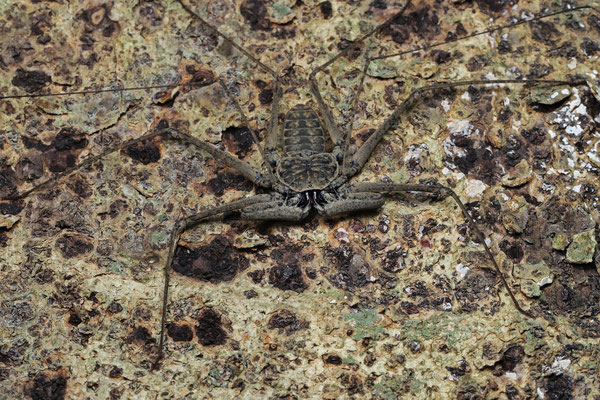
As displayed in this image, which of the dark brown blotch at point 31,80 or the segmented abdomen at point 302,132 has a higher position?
the dark brown blotch at point 31,80

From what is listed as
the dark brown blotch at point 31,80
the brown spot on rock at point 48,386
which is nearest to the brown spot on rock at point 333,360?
the brown spot on rock at point 48,386

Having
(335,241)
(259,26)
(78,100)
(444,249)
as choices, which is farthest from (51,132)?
(444,249)

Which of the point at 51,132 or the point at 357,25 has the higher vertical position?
the point at 357,25

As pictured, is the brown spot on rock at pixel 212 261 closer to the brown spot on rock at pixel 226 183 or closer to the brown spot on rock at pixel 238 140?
the brown spot on rock at pixel 226 183

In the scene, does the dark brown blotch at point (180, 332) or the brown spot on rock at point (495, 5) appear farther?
the brown spot on rock at point (495, 5)

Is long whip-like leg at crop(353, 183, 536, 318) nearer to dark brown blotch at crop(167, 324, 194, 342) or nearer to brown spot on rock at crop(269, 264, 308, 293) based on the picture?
brown spot on rock at crop(269, 264, 308, 293)

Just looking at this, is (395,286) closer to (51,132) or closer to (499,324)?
(499,324)

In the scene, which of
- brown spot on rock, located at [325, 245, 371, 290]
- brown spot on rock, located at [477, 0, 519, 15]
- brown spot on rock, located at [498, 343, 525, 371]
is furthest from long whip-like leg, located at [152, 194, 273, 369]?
brown spot on rock, located at [477, 0, 519, 15]
